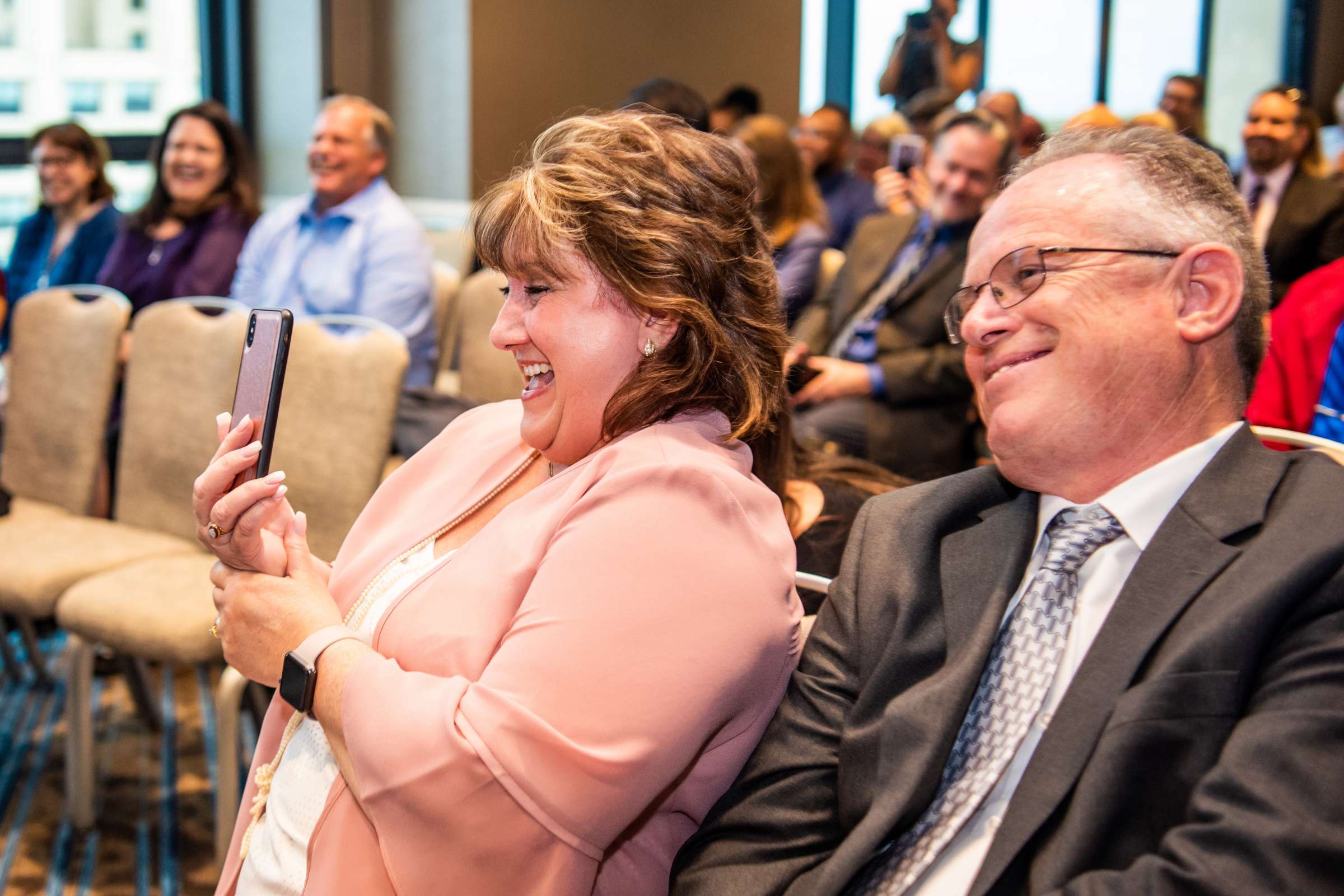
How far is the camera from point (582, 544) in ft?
3.91

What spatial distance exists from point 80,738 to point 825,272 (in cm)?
252

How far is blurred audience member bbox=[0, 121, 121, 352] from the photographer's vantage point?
464 cm

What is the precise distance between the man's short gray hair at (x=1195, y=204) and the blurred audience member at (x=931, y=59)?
5.06 metres

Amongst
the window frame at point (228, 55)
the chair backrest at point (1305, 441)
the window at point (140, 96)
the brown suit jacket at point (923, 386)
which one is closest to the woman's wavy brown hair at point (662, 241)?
the chair backrest at point (1305, 441)

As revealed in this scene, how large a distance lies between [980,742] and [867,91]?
8.96 metres

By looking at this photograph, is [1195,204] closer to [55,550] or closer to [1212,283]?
[1212,283]

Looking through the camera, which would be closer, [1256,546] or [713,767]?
[1256,546]

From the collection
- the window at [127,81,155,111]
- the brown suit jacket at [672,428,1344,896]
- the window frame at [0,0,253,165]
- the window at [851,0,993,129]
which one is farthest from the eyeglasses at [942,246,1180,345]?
the window at [851,0,993,129]

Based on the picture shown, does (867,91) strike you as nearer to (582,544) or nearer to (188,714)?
(188,714)

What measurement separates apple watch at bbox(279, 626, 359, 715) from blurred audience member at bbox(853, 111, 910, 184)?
16.9 ft

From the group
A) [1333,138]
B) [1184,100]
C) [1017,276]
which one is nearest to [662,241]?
[1017,276]

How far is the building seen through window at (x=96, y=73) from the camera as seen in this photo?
19.2 feet

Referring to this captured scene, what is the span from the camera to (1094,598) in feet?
3.79

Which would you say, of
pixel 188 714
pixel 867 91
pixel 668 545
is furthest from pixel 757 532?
pixel 867 91
